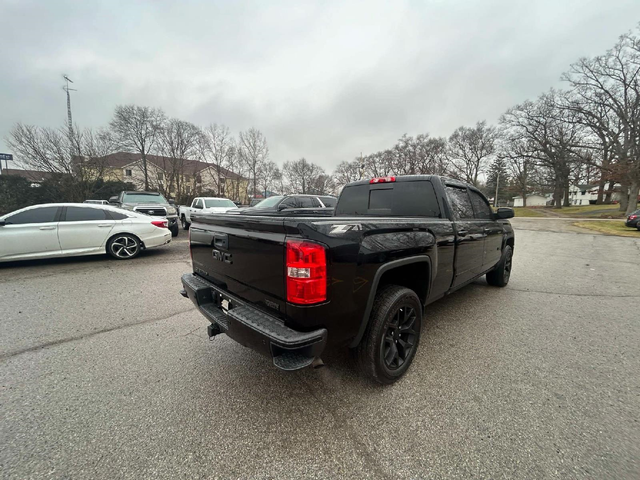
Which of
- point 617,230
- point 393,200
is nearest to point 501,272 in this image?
point 393,200

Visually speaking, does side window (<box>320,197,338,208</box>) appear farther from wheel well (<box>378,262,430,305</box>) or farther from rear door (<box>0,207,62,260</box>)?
wheel well (<box>378,262,430,305</box>)

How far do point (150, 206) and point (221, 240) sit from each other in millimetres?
9777

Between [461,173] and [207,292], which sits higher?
[461,173]

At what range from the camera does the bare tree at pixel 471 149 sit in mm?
45625

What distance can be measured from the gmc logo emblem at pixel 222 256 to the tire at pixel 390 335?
1246 mm

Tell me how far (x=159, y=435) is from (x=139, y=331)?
→ 71.6 inches

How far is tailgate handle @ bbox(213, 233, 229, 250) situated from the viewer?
2145 millimetres

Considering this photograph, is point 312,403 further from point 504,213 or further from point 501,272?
point 501,272

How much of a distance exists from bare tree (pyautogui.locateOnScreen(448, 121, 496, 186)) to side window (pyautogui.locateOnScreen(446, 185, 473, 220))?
51.4m

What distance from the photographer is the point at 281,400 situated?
2.02 meters

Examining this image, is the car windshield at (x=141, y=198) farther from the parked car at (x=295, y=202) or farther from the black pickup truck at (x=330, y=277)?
the black pickup truck at (x=330, y=277)

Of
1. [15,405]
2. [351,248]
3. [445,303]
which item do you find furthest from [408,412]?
[15,405]

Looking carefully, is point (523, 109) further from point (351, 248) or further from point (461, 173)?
point (351, 248)

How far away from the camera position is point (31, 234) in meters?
5.57
